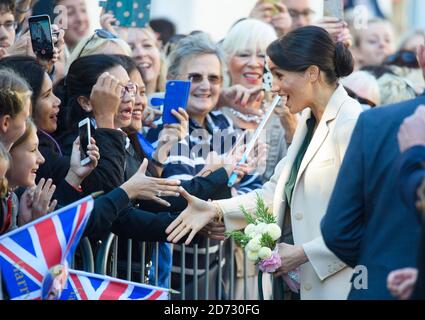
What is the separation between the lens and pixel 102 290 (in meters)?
5.49

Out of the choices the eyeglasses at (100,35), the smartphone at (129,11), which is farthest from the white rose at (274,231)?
the smartphone at (129,11)

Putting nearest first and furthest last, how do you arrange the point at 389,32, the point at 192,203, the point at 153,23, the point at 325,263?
1. the point at 325,263
2. the point at 192,203
3. the point at 153,23
4. the point at 389,32

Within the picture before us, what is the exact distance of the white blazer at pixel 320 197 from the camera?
6.11 metres

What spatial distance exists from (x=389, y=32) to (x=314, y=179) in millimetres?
7457

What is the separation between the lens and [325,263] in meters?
6.09

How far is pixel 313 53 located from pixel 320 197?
2.67 ft

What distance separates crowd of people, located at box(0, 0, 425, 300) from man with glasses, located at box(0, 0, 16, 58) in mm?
10

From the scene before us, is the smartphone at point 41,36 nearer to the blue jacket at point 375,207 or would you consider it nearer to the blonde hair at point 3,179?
the blonde hair at point 3,179

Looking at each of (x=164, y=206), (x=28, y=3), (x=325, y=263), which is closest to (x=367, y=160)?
(x=325, y=263)

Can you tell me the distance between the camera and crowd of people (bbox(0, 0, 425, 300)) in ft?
16.2

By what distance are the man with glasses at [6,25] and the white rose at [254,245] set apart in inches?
81.5

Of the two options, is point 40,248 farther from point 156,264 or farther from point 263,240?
point 156,264

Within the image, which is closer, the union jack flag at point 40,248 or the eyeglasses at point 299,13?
the union jack flag at point 40,248

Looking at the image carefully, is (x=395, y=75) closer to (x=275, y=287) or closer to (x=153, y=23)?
(x=153, y=23)
